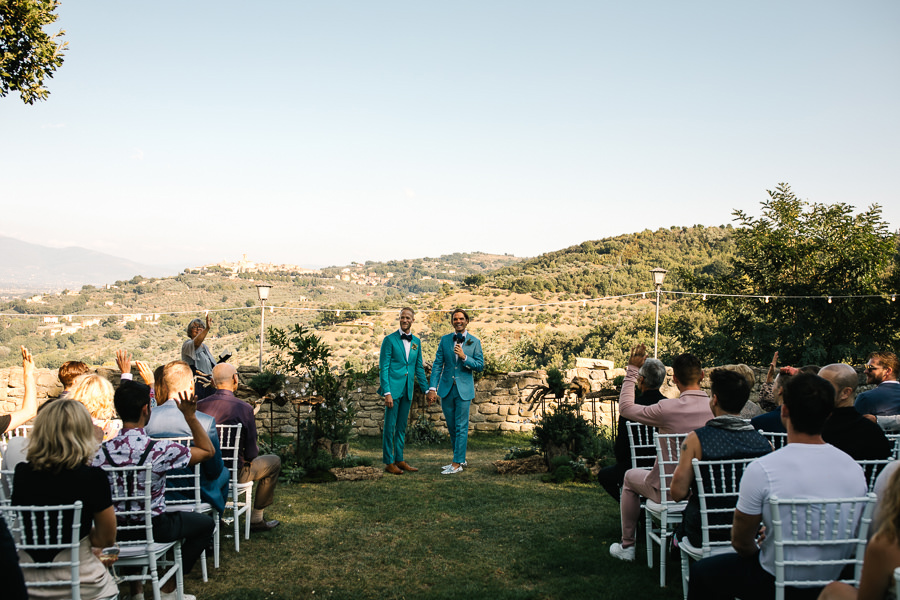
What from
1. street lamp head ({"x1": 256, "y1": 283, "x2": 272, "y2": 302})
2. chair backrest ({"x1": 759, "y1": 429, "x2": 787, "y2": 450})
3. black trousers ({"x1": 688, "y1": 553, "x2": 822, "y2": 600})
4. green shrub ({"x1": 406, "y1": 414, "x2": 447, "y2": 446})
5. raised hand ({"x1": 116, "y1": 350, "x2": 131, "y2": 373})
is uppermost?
street lamp head ({"x1": 256, "y1": 283, "x2": 272, "y2": 302})

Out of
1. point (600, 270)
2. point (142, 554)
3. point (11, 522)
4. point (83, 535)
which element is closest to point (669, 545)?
point (142, 554)

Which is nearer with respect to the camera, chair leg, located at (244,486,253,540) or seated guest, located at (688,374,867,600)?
seated guest, located at (688,374,867,600)

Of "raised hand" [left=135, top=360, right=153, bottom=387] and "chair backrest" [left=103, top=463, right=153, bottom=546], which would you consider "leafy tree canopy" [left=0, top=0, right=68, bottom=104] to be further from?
"chair backrest" [left=103, top=463, right=153, bottom=546]

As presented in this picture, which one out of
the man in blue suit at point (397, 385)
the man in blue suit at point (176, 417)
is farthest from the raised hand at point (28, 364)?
the man in blue suit at point (397, 385)

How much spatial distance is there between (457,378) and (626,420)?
296 centimetres

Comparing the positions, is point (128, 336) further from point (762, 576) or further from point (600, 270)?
point (762, 576)

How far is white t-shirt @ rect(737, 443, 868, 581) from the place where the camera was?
2.18m

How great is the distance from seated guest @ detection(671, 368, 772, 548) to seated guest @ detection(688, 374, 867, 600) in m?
0.60

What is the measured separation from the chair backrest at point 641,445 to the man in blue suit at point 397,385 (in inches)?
118

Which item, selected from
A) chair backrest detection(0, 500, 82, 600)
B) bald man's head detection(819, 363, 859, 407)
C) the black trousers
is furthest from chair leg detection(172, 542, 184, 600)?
bald man's head detection(819, 363, 859, 407)

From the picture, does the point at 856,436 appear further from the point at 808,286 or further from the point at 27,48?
the point at 808,286

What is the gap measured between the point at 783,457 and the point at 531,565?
2080 millimetres

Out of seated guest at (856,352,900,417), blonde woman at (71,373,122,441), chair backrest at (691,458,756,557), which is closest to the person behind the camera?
chair backrest at (691,458,756,557)

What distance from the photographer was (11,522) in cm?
239
